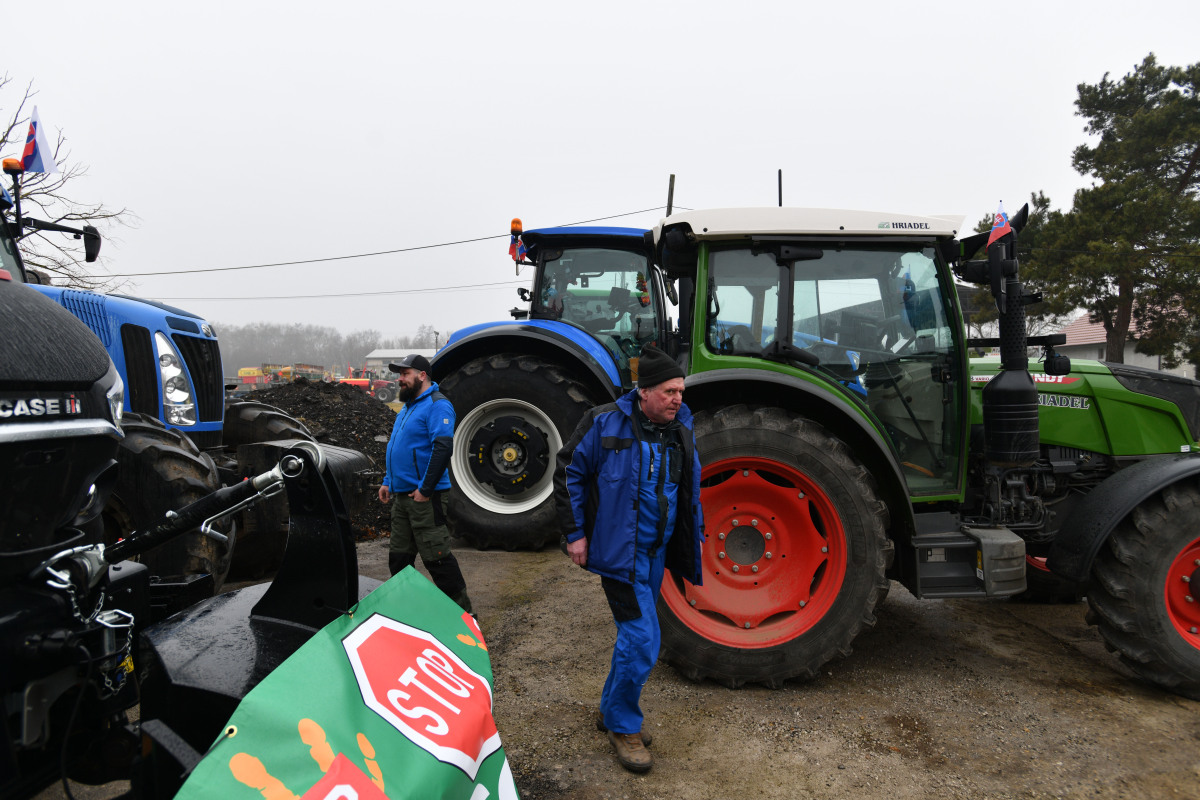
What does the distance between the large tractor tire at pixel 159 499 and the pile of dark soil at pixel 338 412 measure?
4044 millimetres

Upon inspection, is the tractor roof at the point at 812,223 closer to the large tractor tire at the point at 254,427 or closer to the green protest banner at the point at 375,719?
the green protest banner at the point at 375,719

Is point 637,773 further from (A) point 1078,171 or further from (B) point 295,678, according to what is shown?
(A) point 1078,171

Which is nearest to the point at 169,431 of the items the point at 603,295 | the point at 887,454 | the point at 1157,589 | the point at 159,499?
the point at 159,499

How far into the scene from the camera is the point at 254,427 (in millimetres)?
5152

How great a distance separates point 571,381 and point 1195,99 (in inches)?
800

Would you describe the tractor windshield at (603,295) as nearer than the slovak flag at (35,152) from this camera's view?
No

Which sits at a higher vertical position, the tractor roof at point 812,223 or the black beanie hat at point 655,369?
the tractor roof at point 812,223

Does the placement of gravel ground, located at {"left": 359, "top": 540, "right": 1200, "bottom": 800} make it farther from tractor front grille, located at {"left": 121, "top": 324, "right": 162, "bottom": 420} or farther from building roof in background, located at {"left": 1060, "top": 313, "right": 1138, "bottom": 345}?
building roof in background, located at {"left": 1060, "top": 313, "right": 1138, "bottom": 345}

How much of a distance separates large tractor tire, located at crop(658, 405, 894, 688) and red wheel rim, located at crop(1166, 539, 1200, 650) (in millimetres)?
1275

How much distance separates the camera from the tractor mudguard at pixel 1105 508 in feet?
10.2

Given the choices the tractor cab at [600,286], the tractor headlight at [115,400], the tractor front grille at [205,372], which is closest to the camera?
the tractor headlight at [115,400]

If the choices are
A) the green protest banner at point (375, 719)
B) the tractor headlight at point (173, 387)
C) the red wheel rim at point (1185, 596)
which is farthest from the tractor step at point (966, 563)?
the tractor headlight at point (173, 387)

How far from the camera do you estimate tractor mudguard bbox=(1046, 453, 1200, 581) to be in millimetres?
3100

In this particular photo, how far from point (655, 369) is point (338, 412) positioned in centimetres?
708
